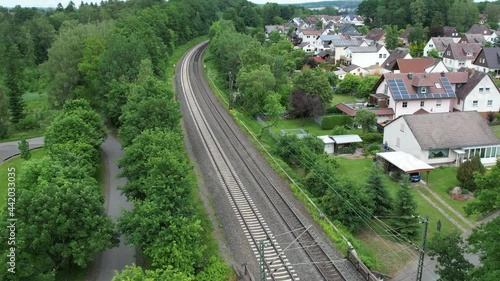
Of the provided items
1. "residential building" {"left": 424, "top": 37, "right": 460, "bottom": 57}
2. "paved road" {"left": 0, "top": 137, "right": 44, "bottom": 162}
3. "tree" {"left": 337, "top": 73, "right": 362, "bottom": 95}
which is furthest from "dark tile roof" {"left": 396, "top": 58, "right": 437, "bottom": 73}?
"paved road" {"left": 0, "top": 137, "right": 44, "bottom": 162}

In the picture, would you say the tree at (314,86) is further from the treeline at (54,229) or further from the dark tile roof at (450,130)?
the treeline at (54,229)

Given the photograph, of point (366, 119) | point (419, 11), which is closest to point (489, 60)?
point (366, 119)

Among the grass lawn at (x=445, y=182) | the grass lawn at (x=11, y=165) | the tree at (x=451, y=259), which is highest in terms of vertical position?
the tree at (x=451, y=259)

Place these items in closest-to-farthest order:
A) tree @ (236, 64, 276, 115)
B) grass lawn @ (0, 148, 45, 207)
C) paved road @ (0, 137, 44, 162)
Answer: grass lawn @ (0, 148, 45, 207), paved road @ (0, 137, 44, 162), tree @ (236, 64, 276, 115)

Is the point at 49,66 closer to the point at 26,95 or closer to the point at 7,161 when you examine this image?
the point at 7,161

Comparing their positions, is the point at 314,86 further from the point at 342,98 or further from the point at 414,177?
the point at 414,177

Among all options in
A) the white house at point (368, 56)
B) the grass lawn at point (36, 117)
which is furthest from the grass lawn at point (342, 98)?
the grass lawn at point (36, 117)

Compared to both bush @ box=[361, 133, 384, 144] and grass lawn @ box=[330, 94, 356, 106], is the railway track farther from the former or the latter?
grass lawn @ box=[330, 94, 356, 106]
